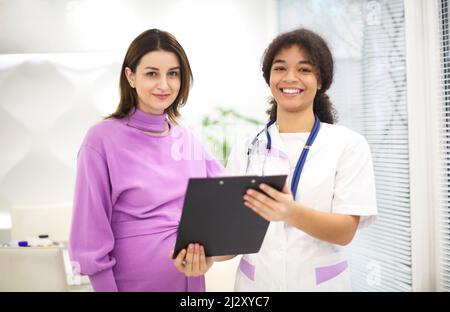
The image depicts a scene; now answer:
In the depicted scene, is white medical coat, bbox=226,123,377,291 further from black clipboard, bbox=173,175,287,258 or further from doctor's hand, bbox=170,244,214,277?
doctor's hand, bbox=170,244,214,277

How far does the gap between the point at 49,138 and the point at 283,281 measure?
1105 millimetres

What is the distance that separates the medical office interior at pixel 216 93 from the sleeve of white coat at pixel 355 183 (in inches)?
19.2

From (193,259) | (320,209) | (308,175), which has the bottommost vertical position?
(193,259)

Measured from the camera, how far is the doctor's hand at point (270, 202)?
135cm

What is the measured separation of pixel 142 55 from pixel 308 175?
71 cm

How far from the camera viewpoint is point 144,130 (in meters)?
1.66

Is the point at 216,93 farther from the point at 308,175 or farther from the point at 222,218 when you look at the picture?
the point at 222,218

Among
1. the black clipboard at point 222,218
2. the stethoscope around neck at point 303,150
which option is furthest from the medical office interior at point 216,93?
the black clipboard at point 222,218

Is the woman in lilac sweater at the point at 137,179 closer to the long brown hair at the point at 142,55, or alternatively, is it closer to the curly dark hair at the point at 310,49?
the long brown hair at the point at 142,55

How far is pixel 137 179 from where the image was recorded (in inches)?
63.1

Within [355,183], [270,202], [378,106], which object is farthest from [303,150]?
[378,106]

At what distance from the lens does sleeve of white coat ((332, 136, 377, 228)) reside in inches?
60.2

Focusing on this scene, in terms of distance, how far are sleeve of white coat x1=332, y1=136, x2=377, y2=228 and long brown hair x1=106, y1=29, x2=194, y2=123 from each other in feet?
2.08
